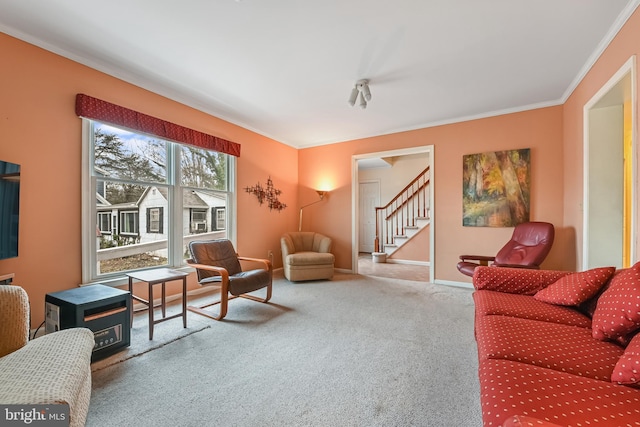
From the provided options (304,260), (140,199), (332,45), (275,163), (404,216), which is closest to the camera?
(332,45)

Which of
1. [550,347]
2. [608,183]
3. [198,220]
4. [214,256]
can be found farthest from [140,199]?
[608,183]

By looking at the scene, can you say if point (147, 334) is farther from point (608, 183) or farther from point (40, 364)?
point (608, 183)

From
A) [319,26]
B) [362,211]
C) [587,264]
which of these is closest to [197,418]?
[319,26]

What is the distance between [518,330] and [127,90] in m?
4.05

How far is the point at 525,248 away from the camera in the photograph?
335 centimetres

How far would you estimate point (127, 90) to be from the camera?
293cm

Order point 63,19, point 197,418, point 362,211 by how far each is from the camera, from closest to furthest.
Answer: point 197,418 < point 63,19 < point 362,211

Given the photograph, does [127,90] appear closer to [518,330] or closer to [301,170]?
[301,170]

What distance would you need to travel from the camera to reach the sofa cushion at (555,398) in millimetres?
853

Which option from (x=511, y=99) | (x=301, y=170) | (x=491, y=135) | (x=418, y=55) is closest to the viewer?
(x=418, y=55)

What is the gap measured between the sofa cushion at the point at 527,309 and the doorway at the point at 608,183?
1.59 metres

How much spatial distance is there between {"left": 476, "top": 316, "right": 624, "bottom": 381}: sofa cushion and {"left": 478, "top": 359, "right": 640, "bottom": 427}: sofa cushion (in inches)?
4.4

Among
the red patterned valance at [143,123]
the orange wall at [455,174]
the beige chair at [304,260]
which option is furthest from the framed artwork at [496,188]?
the red patterned valance at [143,123]

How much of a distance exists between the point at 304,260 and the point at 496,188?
307 cm
